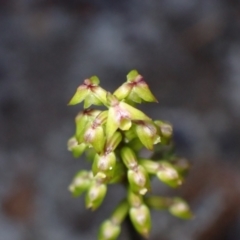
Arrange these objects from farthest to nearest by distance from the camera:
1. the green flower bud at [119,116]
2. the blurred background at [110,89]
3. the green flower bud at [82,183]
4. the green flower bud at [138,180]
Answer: the blurred background at [110,89] < the green flower bud at [82,183] < the green flower bud at [138,180] < the green flower bud at [119,116]

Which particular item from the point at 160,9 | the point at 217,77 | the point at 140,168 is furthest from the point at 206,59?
the point at 140,168

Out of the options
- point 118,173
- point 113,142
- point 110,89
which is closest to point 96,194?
point 118,173

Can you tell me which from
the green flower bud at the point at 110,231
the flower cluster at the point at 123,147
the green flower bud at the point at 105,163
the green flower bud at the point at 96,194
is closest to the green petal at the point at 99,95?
the flower cluster at the point at 123,147

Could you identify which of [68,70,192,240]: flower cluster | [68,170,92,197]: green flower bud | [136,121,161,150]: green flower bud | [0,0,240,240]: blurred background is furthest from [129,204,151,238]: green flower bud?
[0,0,240,240]: blurred background

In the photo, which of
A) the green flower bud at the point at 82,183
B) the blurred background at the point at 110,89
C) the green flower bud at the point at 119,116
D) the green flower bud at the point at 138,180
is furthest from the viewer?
the blurred background at the point at 110,89

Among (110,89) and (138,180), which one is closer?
(138,180)

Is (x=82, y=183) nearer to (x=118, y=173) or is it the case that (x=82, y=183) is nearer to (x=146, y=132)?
(x=118, y=173)

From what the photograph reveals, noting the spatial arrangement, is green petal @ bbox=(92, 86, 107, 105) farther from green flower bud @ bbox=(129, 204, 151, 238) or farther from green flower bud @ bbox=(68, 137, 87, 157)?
green flower bud @ bbox=(129, 204, 151, 238)

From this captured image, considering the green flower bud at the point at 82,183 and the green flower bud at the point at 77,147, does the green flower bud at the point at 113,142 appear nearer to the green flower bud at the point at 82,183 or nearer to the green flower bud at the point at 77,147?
the green flower bud at the point at 77,147
